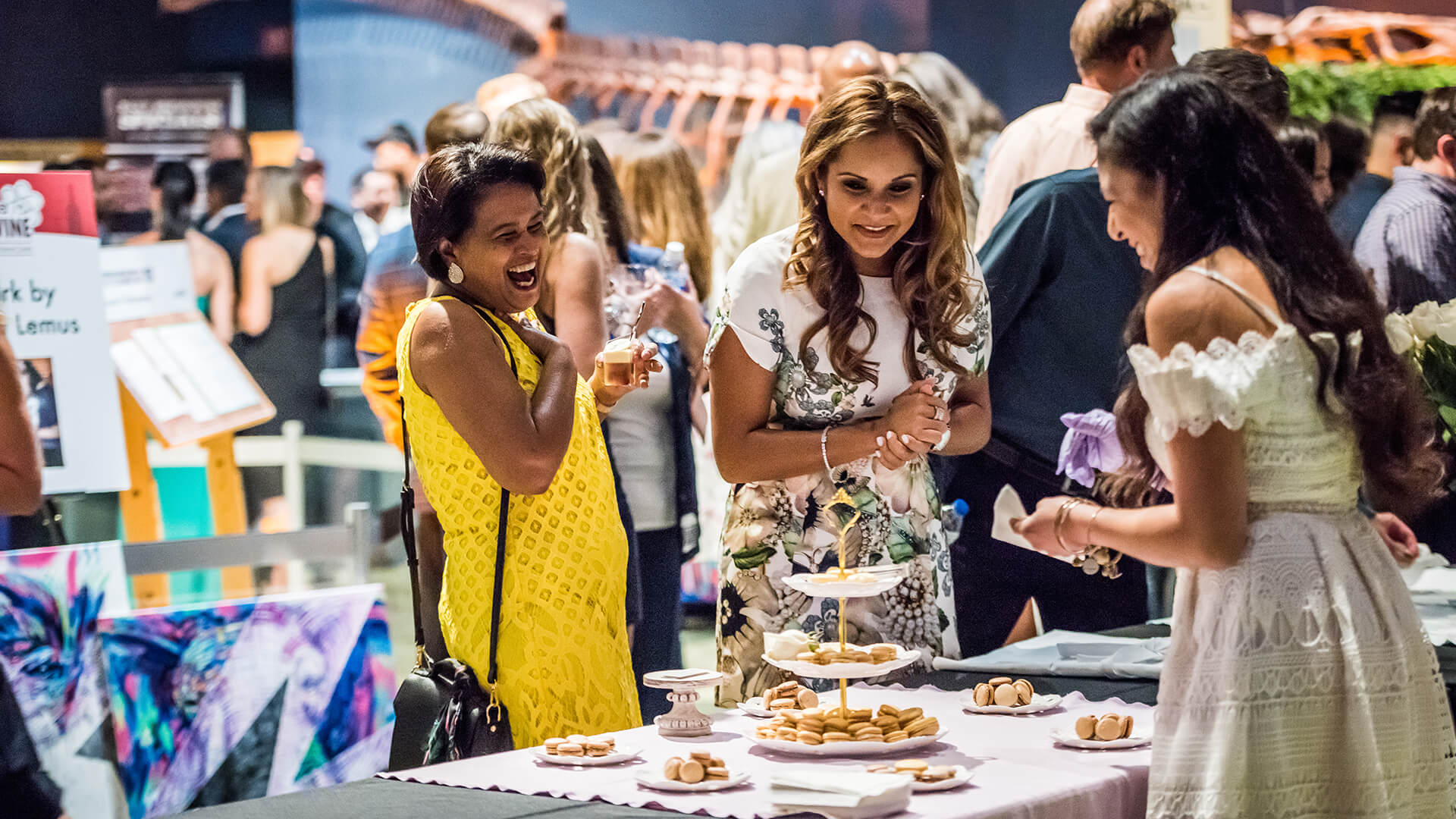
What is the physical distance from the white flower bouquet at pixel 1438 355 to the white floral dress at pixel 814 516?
0.87m

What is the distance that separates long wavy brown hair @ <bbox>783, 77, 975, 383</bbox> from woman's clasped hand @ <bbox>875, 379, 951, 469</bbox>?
107 millimetres

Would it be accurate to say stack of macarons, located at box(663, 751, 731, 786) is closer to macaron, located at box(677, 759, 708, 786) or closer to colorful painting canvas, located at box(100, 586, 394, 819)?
macaron, located at box(677, 759, 708, 786)

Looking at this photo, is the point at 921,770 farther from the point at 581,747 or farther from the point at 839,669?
the point at 581,747

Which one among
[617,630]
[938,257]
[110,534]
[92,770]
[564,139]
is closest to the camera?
[617,630]

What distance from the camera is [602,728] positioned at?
7.64ft

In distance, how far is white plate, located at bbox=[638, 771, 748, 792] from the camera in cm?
178

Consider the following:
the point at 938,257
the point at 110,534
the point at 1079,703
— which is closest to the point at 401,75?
the point at 110,534

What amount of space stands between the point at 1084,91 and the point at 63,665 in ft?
8.86

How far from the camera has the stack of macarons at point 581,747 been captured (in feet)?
6.44

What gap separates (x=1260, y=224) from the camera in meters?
1.77

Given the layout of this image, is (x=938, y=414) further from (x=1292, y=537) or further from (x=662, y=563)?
(x=662, y=563)

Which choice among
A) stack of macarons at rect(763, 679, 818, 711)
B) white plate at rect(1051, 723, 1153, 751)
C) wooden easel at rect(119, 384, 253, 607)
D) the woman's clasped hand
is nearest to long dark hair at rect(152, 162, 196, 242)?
wooden easel at rect(119, 384, 253, 607)

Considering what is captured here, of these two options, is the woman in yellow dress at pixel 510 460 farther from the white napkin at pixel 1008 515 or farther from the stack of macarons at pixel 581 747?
the white napkin at pixel 1008 515

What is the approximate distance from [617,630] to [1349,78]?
169 inches
